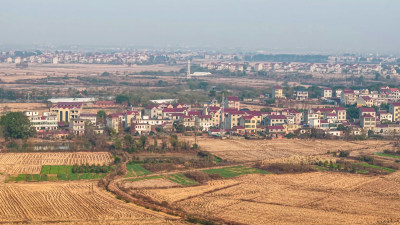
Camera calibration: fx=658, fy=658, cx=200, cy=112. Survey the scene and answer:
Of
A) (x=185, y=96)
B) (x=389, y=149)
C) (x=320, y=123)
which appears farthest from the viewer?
(x=185, y=96)

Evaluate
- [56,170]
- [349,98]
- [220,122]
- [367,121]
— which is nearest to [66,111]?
[220,122]

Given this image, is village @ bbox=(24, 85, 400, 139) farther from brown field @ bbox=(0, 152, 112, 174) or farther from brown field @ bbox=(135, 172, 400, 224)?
brown field @ bbox=(135, 172, 400, 224)

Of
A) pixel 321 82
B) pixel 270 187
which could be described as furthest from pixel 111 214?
pixel 321 82

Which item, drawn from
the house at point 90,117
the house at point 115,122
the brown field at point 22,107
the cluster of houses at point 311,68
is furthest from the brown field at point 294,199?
the cluster of houses at point 311,68

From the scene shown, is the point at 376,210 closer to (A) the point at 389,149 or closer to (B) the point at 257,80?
(A) the point at 389,149

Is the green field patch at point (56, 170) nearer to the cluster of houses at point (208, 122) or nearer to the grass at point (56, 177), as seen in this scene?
the grass at point (56, 177)

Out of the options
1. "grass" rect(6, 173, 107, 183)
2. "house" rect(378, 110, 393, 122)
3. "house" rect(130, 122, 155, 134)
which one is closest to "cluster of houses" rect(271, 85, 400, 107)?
"house" rect(378, 110, 393, 122)
